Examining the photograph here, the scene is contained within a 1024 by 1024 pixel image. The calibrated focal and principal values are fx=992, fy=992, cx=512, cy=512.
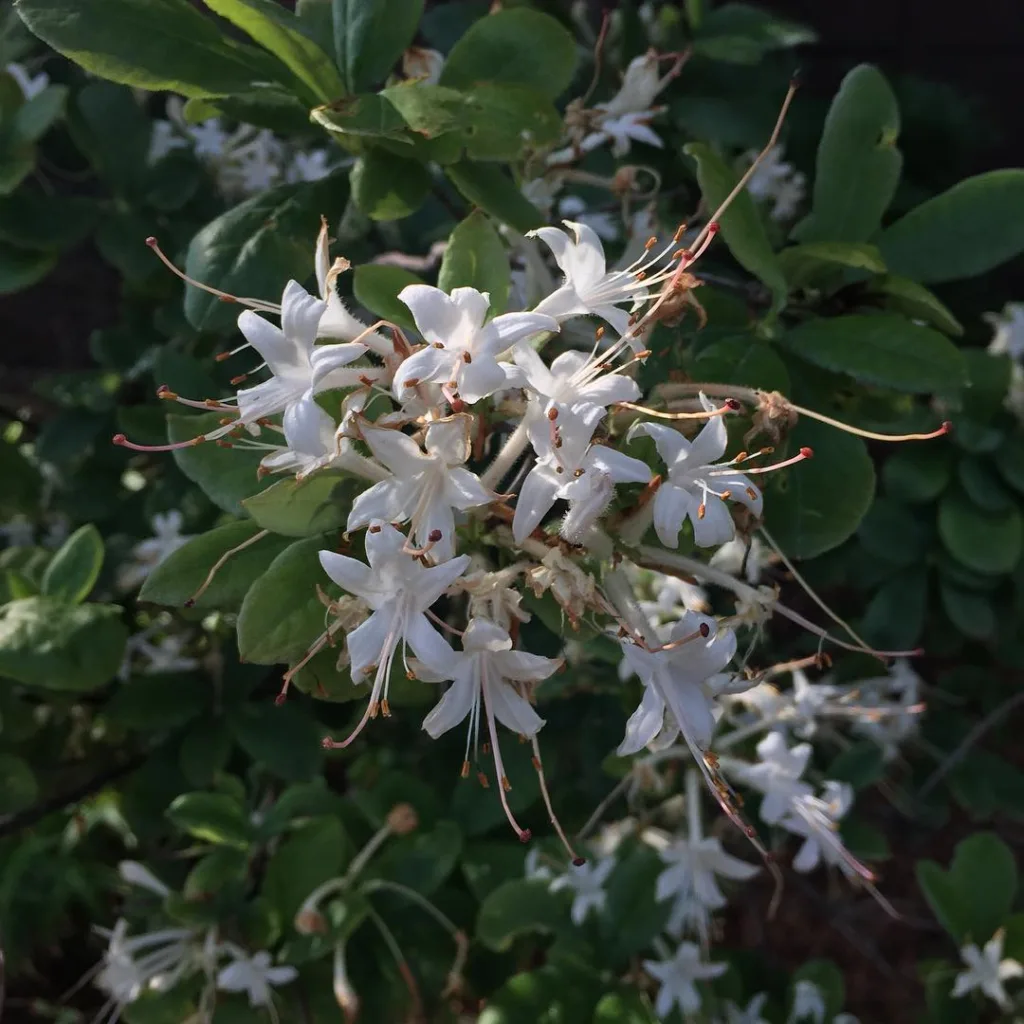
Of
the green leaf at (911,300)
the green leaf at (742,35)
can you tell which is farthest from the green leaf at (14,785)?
the green leaf at (742,35)

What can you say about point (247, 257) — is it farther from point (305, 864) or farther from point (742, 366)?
point (305, 864)

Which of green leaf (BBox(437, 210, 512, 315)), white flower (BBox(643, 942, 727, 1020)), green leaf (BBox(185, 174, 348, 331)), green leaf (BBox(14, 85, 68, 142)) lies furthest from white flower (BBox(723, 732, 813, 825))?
green leaf (BBox(14, 85, 68, 142))

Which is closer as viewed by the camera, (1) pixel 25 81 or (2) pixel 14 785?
(2) pixel 14 785

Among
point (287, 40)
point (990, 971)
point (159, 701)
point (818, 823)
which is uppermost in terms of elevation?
point (287, 40)

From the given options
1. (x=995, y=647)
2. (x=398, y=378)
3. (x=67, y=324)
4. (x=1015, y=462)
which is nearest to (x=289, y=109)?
(x=398, y=378)

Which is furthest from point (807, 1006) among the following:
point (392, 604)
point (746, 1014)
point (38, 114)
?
point (38, 114)

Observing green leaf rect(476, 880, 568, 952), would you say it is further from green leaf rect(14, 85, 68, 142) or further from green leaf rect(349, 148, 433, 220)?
green leaf rect(14, 85, 68, 142)
